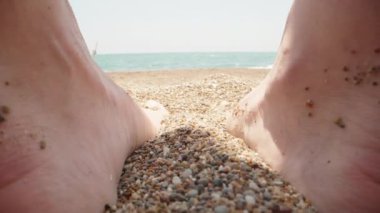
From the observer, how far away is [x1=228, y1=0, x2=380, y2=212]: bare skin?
1.01 m

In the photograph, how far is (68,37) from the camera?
50.1 inches

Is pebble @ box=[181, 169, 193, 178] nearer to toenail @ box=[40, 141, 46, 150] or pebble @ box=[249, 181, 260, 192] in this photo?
pebble @ box=[249, 181, 260, 192]

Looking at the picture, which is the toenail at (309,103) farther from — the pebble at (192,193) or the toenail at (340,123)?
the pebble at (192,193)

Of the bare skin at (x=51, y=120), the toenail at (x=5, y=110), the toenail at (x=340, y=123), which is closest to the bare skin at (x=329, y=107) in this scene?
the toenail at (x=340, y=123)

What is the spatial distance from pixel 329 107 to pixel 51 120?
2.66 ft

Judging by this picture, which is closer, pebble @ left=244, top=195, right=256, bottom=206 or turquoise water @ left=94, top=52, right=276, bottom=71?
pebble @ left=244, top=195, right=256, bottom=206

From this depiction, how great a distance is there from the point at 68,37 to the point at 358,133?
935 millimetres

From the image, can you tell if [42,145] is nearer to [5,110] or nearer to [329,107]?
[5,110]

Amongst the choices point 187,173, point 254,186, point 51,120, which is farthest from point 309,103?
point 51,120

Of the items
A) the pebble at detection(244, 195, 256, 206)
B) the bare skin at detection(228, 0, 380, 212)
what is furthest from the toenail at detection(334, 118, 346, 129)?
the pebble at detection(244, 195, 256, 206)

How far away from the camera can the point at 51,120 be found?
1.07 m

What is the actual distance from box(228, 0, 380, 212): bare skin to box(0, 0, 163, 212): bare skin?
1.85 ft

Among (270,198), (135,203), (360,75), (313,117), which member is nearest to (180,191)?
(135,203)

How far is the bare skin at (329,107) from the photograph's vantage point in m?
1.01
